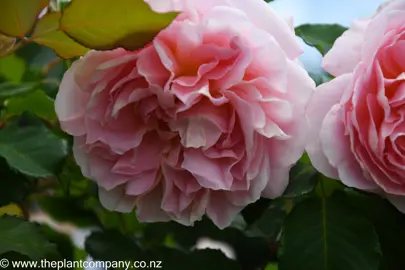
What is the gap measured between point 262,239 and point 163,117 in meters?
0.18

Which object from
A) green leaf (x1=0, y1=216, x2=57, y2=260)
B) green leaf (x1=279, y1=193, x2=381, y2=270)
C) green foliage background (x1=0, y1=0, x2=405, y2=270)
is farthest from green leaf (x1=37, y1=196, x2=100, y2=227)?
green leaf (x1=279, y1=193, x2=381, y2=270)

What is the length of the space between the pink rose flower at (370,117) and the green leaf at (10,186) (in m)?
0.24

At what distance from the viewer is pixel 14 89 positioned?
467mm

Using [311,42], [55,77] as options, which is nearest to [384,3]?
[311,42]

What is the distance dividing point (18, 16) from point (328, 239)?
0.77 ft

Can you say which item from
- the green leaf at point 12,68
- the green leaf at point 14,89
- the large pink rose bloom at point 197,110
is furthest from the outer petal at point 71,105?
the green leaf at point 12,68

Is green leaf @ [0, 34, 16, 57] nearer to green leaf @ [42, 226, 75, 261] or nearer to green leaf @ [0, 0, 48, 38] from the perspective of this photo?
green leaf @ [0, 0, 48, 38]

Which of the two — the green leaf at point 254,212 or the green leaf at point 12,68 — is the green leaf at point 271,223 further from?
the green leaf at point 12,68

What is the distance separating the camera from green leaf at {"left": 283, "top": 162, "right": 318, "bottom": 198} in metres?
0.37

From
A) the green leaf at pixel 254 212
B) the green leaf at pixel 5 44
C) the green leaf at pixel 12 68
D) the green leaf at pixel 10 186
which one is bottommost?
the green leaf at pixel 12 68

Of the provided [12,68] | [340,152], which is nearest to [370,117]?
[340,152]

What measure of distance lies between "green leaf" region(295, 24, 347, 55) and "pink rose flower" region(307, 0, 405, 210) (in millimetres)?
111

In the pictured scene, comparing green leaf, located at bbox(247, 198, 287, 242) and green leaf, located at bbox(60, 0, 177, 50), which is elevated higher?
green leaf, located at bbox(60, 0, 177, 50)

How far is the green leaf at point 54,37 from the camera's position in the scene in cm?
33
